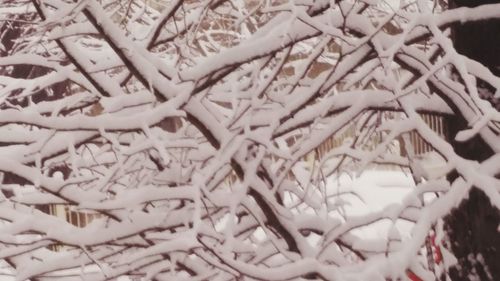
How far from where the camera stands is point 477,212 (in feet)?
12.4

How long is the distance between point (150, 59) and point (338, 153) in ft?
3.30

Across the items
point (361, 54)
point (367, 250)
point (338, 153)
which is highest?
Result: point (361, 54)

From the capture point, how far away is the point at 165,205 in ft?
16.8

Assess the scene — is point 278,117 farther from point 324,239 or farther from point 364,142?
point 364,142

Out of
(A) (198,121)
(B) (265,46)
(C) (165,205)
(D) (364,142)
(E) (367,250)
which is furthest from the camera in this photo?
(C) (165,205)

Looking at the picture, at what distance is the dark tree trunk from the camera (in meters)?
3.75

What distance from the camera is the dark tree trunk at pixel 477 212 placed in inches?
148

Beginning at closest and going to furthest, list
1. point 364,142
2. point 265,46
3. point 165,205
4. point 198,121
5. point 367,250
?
point 265,46 < point 198,121 < point 367,250 < point 364,142 < point 165,205

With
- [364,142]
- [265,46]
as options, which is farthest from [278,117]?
[364,142]

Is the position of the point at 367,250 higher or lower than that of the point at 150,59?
lower

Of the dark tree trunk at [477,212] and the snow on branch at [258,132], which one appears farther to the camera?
the dark tree trunk at [477,212]

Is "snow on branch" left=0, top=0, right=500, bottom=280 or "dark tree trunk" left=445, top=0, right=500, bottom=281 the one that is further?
"dark tree trunk" left=445, top=0, right=500, bottom=281

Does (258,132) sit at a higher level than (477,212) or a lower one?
higher

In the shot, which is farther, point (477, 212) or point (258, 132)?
point (477, 212)
